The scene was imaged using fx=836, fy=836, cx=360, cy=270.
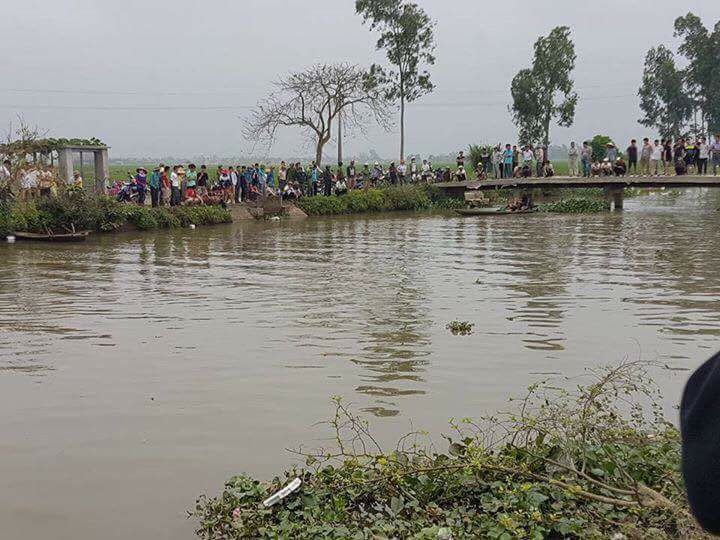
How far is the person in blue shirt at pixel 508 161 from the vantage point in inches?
1492

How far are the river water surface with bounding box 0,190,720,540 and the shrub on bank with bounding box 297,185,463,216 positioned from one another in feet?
42.3

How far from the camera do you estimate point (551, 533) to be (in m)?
4.96

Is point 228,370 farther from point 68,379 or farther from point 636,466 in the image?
point 636,466

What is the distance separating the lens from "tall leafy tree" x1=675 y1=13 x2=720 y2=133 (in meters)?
55.4

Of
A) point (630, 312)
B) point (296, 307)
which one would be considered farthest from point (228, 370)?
point (630, 312)

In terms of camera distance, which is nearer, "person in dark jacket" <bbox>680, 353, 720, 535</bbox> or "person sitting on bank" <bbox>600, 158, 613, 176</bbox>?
"person in dark jacket" <bbox>680, 353, 720, 535</bbox>

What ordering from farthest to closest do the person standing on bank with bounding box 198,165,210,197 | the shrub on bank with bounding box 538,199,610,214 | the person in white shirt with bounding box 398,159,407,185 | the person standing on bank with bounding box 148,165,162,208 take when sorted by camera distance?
the person in white shirt with bounding box 398,159,407,185
the shrub on bank with bounding box 538,199,610,214
the person standing on bank with bounding box 198,165,210,197
the person standing on bank with bounding box 148,165,162,208

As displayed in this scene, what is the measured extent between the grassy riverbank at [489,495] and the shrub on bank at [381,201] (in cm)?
2914

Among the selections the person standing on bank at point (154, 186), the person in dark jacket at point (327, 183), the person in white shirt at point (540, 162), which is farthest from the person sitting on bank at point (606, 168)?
the person standing on bank at point (154, 186)

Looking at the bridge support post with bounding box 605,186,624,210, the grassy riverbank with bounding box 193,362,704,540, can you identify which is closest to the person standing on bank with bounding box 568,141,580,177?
the bridge support post with bounding box 605,186,624,210

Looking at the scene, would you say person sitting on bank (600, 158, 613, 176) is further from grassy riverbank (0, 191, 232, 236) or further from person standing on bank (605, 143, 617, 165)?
grassy riverbank (0, 191, 232, 236)

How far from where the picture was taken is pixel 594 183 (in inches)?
1403

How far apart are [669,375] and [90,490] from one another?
6227 millimetres

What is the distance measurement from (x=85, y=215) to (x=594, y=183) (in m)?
21.0
